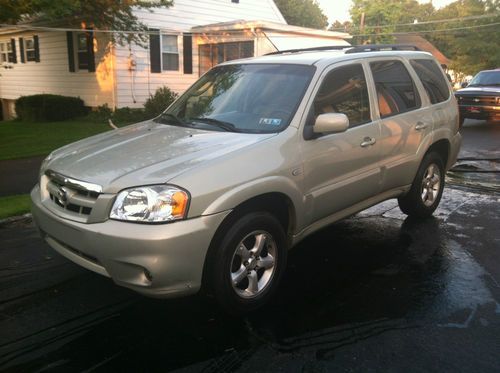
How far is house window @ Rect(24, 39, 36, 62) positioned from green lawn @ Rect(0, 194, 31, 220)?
15806 mm

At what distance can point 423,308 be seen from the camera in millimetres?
3645

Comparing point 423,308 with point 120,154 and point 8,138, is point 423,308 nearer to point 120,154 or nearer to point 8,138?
point 120,154

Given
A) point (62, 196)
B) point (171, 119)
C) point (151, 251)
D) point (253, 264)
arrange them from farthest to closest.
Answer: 1. point (171, 119)
2. point (253, 264)
3. point (62, 196)
4. point (151, 251)

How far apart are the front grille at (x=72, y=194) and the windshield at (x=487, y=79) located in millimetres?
15018

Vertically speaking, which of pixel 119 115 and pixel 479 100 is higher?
pixel 479 100

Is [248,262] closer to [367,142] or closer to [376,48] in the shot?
[367,142]

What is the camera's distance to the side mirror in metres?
3.75

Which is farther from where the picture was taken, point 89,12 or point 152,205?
point 89,12

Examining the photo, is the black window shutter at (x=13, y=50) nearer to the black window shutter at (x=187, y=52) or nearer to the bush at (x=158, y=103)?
the black window shutter at (x=187, y=52)

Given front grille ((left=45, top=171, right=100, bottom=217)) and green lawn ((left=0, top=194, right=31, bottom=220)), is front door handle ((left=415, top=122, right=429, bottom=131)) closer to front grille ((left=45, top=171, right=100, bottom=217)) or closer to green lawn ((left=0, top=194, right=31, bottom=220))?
front grille ((left=45, top=171, right=100, bottom=217))

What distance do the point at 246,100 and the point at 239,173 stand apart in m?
1.16

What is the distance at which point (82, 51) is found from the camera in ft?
56.1

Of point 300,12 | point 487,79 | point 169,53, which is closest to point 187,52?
point 169,53

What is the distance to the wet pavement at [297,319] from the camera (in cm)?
299
